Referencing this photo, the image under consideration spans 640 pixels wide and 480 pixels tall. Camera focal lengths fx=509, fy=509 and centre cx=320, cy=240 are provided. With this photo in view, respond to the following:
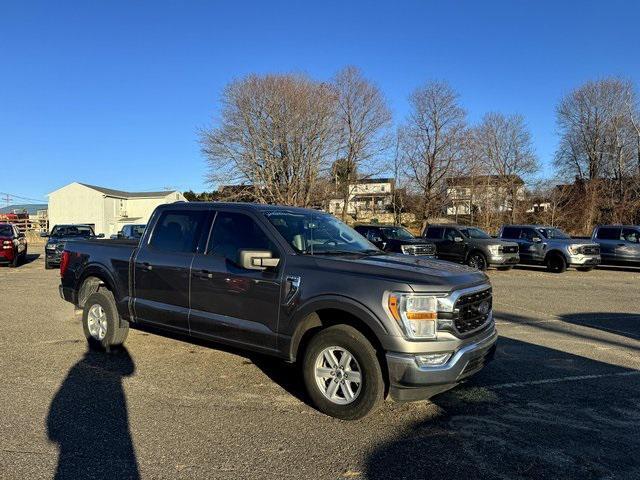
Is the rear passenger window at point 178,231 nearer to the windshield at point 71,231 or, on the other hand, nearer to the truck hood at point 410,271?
the truck hood at point 410,271

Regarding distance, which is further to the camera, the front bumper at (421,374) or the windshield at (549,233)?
the windshield at (549,233)

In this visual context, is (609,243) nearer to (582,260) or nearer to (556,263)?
(582,260)

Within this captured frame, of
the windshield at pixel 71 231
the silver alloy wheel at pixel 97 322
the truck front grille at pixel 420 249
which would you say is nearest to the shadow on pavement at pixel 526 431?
the silver alloy wheel at pixel 97 322

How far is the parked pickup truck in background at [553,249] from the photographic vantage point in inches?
755

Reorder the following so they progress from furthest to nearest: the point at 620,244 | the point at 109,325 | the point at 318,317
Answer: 1. the point at 620,244
2. the point at 109,325
3. the point at 318,317

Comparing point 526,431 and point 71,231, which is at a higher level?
point 71,231

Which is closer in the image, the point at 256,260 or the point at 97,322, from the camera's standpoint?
the point at 256,260

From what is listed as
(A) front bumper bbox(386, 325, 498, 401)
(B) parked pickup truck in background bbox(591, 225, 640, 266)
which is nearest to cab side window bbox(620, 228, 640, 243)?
(B) parked pickup truck in background bbox(591, 225, 640, 266)

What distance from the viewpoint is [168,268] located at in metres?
5.73

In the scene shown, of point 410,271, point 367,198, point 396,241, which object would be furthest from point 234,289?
point 367,198

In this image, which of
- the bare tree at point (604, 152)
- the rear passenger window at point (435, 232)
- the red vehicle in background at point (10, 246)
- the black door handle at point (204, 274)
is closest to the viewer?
the black door handle at point (204, 274)

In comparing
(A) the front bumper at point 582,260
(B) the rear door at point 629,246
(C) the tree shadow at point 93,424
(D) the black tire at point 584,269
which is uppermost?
(B) the rear door at point 629,246

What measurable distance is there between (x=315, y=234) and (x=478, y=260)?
15434 mm

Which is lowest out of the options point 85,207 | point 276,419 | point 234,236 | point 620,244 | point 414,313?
point 276,419
